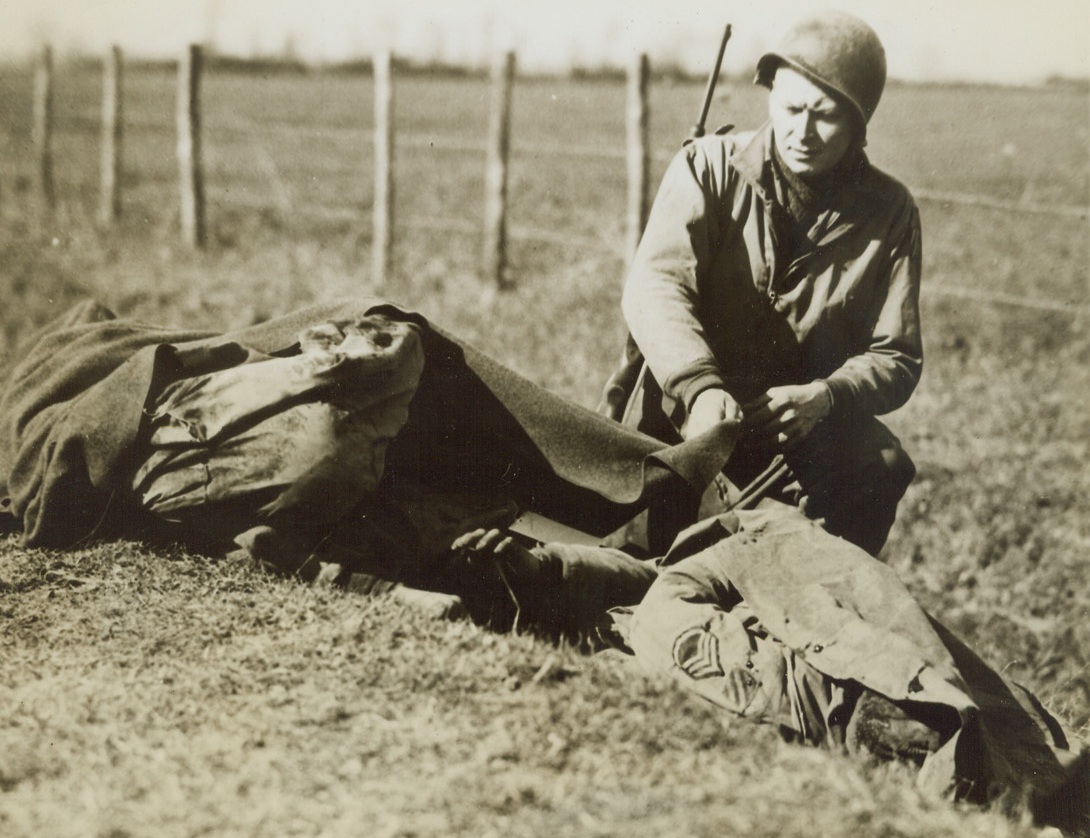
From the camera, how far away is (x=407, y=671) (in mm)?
3158

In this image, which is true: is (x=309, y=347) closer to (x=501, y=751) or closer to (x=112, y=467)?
(x=112, y=467)

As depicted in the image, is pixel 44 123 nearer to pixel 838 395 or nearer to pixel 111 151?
pixel 111 151

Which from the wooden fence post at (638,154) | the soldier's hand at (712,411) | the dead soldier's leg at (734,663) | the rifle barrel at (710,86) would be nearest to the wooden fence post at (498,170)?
the wooden fence post at (638,154)

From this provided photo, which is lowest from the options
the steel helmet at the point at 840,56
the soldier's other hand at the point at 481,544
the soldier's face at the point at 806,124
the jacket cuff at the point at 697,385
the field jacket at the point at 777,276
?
the soldier's other hand at the point at 481,544

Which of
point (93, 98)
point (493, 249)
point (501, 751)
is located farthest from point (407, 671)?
point (93, 98)

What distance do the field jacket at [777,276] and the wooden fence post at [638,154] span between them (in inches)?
191

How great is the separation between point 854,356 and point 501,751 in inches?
79.1

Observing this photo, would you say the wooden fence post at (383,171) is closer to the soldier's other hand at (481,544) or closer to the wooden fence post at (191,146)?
the wooden fence post at (191,146)

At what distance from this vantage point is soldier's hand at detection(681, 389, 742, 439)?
12.2 ft

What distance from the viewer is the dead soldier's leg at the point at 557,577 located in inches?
134

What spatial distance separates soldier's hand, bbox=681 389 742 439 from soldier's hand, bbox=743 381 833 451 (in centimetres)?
10

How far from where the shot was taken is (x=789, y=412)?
150 inches

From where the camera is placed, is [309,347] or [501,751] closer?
[501,751]

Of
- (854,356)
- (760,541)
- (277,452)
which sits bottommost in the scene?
(760,541)
